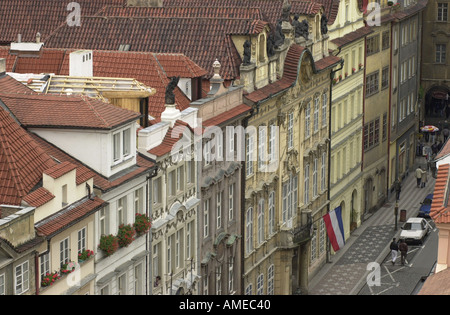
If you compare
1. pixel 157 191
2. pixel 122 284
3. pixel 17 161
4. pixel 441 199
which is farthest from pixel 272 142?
pixel 17 161

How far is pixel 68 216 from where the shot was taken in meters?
42.2

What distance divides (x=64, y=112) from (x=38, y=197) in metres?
6.03

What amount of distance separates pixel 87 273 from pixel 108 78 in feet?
37.0

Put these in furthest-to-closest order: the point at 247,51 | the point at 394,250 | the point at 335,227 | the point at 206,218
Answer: the point at 394,250
the point at 335,227
the point at 247,51
the point at 206,218

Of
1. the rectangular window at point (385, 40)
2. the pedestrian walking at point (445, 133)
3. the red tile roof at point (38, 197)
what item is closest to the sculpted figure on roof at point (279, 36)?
the red tile roof at point (38, 197)

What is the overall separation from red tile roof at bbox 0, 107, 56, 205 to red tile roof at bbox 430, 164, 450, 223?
12.9 m

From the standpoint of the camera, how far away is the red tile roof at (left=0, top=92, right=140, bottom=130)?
150 ft

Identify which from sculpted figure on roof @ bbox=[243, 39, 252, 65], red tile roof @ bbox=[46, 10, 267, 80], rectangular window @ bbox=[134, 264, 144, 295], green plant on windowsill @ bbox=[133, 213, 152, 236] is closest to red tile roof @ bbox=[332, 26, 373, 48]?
red tile roof @ bbox=[46, 10, 267, 80]

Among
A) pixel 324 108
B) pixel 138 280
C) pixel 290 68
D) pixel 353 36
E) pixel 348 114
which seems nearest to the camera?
pixel 138 280

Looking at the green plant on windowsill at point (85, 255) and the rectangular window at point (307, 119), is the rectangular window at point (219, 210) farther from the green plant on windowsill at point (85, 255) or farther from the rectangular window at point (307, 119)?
the rectangular window at point (307, 119)

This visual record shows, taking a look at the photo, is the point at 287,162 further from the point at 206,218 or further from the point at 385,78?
the point at 385,78

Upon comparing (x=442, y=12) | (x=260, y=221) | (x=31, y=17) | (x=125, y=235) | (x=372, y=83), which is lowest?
(x=260, y=221)

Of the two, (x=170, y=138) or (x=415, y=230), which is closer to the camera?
(x=170, y=138)

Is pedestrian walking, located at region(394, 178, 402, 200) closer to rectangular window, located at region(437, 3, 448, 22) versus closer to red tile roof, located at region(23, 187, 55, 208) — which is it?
rectangular window, located at region(437, 3, 448, 22)
